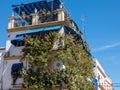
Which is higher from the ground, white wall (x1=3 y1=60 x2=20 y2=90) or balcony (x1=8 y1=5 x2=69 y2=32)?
balcony (x1=8 y1=5 x2=69 y2=32)

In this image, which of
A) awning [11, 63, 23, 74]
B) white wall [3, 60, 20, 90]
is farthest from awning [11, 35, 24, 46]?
awning [11, 63, 23, 74]

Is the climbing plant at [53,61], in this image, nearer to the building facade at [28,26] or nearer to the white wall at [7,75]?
the building facade at [28,26]

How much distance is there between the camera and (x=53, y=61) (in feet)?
91.6

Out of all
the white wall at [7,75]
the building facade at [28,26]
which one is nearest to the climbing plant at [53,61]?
the building facade at [28,26]

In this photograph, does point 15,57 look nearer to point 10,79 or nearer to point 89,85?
point 10,79

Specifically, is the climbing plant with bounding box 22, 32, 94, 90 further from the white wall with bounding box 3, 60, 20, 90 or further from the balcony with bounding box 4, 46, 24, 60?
the white wall with bounding box 3, 60, 20, 90

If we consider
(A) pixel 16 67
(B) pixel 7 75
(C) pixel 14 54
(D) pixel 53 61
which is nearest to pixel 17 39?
(C) pixel 14 54

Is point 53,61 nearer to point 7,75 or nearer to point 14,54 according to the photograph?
point 14,54

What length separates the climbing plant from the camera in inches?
1037

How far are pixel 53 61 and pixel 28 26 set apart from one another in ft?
17.2

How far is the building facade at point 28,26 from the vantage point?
2947 centimetres

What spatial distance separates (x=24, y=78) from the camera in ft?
90.0

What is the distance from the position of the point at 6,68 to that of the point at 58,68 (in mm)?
6078

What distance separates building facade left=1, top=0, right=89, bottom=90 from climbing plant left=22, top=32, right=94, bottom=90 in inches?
51.4
